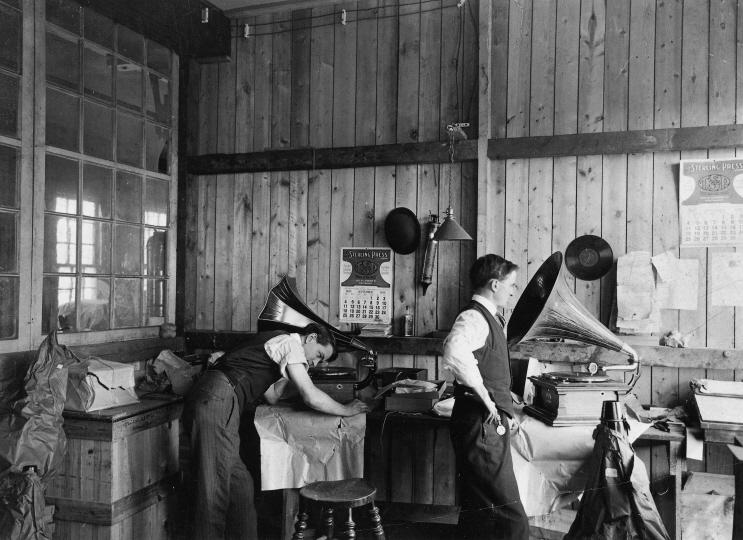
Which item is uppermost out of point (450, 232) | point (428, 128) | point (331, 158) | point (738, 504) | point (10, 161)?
point (428, 128)

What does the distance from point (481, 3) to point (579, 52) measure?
0.75m

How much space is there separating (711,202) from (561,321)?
1.32m

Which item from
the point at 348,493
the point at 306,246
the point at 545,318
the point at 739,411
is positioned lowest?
the point at 348,493

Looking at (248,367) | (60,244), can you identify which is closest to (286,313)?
(248,367)

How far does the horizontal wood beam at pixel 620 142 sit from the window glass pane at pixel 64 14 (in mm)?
2866

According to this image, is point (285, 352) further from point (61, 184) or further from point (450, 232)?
point (61, 184)

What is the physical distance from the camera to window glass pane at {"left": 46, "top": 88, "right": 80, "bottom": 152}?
4.14 metres

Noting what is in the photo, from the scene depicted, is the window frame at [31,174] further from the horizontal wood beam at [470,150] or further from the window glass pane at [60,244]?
the horizontal wood beam at [470,150]

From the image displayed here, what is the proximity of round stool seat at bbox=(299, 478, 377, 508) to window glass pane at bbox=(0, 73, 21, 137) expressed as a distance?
8.78 feet

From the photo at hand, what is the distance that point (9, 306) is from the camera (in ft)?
12.6

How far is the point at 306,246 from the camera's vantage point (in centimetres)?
504

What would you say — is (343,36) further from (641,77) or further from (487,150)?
(641,77)

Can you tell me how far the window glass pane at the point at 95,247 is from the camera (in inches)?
173

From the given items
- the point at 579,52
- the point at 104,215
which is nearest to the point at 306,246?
the point at 104,215
